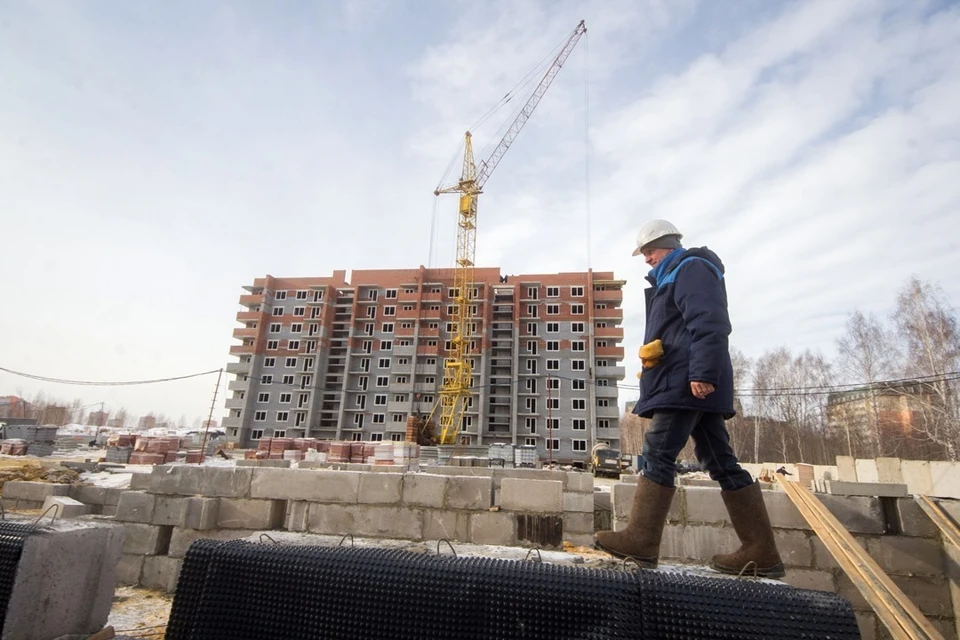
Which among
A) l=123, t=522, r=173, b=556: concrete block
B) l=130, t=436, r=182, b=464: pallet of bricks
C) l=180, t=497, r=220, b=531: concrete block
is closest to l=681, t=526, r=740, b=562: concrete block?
l=180, t=497, r=220, b=531: concrete block

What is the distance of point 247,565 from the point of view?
1785 mm

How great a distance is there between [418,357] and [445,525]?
140ft

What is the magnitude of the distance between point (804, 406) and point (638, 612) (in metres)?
40.4

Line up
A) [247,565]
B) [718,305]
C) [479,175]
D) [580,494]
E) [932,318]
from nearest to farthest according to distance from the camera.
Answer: [247,565] → [718,305] → [580,494] → [932,318] → [479,175]

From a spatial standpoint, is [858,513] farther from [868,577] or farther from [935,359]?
[935,359]

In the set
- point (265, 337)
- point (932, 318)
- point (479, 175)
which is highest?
point (479, 175)

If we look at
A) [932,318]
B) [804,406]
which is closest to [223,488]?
[932,318]

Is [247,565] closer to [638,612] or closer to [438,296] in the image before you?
[638,612]

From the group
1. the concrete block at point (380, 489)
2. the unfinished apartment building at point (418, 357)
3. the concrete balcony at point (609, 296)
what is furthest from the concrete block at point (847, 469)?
the concrete balcony at point (609, 296)

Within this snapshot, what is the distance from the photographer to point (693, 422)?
2381 mm

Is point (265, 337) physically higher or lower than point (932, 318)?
higher

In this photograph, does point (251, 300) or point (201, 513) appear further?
point (251, 300)

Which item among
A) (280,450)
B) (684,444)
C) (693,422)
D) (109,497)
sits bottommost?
(109,497)

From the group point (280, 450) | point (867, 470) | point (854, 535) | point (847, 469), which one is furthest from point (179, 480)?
point (280, 450)
